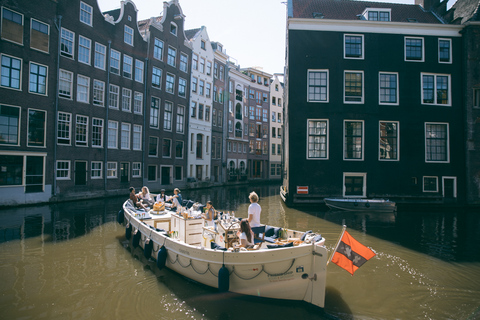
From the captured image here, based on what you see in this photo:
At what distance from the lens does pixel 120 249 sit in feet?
37.1

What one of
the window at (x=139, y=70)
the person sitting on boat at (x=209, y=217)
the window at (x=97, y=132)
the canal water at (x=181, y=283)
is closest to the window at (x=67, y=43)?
the window at (x=97, y=132)

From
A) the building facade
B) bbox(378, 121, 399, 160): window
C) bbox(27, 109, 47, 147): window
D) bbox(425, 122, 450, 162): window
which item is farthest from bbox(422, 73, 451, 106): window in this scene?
bbox(27, 109, 47, 147): window

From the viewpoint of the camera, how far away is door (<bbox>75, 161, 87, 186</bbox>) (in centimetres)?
2420

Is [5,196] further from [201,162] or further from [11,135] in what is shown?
[201,162]

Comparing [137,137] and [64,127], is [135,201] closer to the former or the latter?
[64,127]

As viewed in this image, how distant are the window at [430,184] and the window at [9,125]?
29.3 meters

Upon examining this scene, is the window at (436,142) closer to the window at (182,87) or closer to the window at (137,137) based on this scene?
the window at (137,137)

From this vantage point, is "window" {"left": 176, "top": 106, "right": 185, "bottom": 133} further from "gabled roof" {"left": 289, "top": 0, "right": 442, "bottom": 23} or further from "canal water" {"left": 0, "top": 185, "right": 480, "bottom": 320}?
"canal water" {"left": 0, "top": 185, "right": 480, "bottom": 320}

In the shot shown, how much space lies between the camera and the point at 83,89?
25094 millimetres

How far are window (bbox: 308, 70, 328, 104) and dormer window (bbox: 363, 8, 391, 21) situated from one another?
5852 millimetres

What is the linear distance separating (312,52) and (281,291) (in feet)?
67.7

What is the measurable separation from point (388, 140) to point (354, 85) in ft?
16.5

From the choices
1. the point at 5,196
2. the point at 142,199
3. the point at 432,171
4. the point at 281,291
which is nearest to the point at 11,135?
the point at 5,196

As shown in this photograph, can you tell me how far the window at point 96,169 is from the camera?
84.0ft
